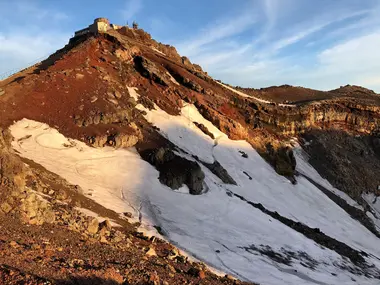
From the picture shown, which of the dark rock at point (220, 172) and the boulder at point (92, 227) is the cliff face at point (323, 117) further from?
the boulder at point (92, 227)

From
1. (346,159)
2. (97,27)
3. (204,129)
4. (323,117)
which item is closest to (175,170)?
(204,129)

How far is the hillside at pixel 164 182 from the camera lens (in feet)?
46.1

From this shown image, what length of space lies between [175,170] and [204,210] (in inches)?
164

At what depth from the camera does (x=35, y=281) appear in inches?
343

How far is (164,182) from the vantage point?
28.6 meters

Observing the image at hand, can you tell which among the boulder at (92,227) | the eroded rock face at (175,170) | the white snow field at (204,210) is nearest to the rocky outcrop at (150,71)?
the white snow field at (204,210)

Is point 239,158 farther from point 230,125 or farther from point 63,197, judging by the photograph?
point 63,197

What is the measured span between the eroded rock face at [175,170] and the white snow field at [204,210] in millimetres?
632

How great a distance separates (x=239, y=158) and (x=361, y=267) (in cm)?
1702

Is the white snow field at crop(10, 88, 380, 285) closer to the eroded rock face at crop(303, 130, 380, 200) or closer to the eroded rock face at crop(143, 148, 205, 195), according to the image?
the eroded rock face at crop(143, 148, 205, 195)

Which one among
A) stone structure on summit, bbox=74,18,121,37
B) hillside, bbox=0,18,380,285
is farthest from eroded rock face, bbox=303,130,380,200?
stone structure on summit, bbox=74,18,121,37

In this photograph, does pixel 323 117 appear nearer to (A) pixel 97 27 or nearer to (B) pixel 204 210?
(A) pixel 97 27

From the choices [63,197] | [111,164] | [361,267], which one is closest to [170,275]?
[63,197]

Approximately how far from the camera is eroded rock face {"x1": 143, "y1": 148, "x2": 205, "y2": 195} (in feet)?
95.3
